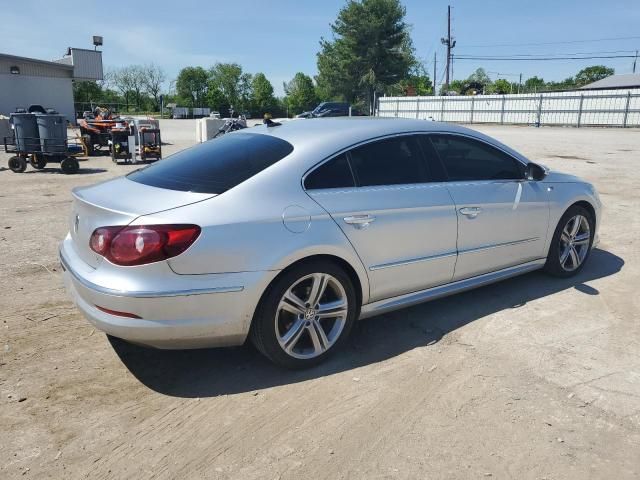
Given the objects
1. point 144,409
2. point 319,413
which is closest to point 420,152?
point 319,413

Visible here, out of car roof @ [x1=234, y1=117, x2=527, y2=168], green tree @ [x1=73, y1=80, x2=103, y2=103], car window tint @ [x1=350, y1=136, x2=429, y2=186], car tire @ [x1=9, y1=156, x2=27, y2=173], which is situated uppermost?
green tree @ [x1=73, y1=80, x2=103, y2=103]

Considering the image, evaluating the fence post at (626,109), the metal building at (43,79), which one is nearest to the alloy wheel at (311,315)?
the metal building at (43,79)

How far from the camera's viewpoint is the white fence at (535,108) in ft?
109

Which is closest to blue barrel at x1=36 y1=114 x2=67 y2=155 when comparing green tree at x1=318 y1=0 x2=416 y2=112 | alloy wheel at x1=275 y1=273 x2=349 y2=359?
alloy wheel at x1=275 y1=273 x2=349 y2=359

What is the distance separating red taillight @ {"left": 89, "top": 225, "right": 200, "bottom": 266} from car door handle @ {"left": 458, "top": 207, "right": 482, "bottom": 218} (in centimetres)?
206

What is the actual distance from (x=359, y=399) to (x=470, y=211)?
1.75 m

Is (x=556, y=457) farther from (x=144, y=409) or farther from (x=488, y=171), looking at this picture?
(x=488, y=171)

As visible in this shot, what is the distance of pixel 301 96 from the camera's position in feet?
272

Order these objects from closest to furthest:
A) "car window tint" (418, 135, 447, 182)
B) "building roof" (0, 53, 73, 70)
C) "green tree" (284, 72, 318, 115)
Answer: "car window tint" (418, 135, 447, 182), "building roof" (0, 53, 73, 70), "green tree" (284, 72, 318, 115)

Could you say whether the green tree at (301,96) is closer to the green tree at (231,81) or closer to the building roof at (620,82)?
the green tree at (231,81)

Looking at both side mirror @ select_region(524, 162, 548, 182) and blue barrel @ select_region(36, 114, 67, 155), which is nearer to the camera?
side mirror @ select_region(524, 162, 548, 182)

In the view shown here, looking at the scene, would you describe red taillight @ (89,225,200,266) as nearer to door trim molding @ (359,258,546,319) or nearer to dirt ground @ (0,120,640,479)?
dirt ground @ (0,120,640,479)

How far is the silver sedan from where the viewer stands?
275cm

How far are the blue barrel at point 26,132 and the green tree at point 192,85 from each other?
86.7 meters
